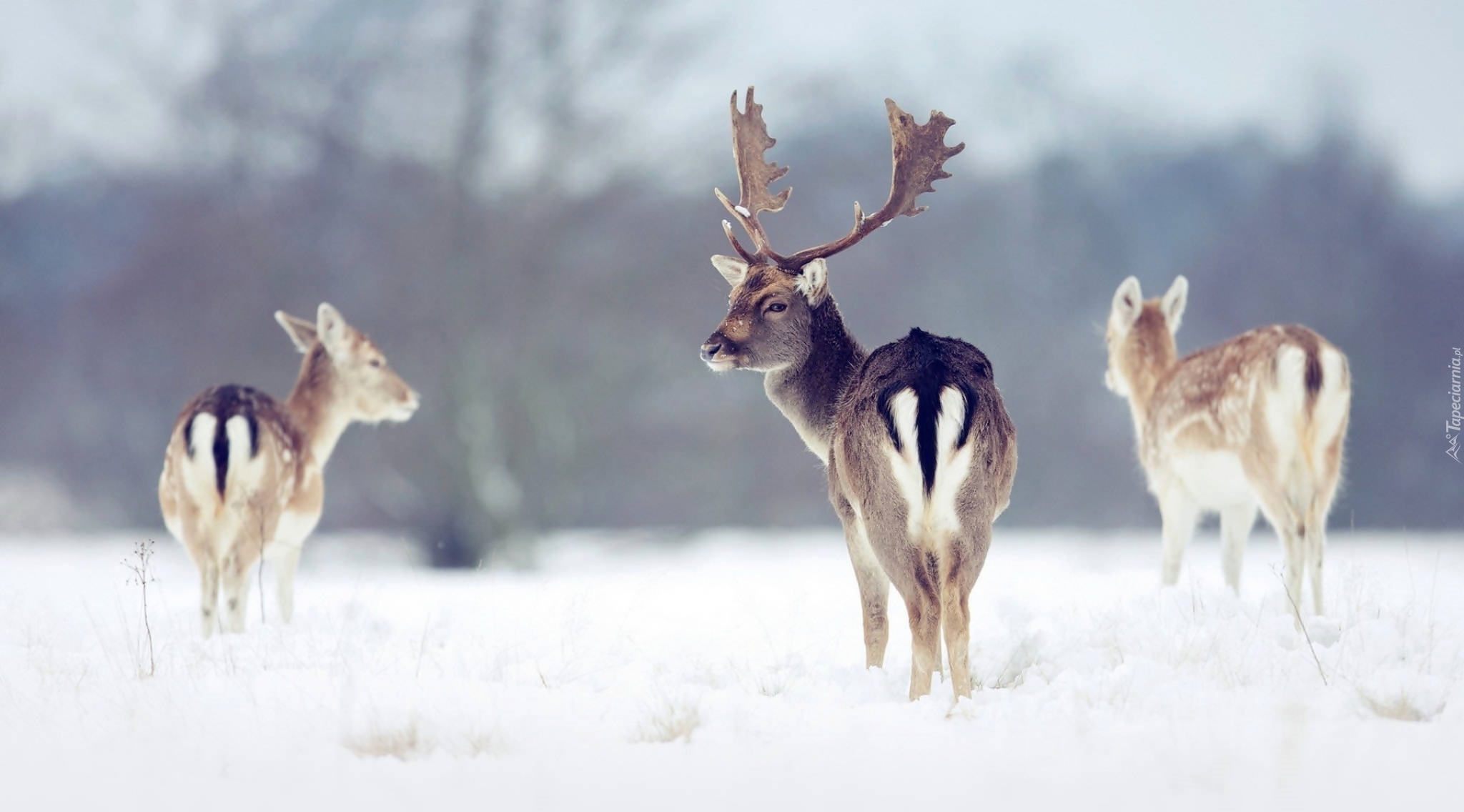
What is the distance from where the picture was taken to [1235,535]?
7.48 meters

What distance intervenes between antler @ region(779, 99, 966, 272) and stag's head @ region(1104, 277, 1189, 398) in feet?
10.2

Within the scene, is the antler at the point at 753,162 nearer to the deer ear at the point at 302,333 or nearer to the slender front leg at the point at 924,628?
the slender front leg at the point at 924,628

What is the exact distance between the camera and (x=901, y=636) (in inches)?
227

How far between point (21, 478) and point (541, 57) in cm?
838

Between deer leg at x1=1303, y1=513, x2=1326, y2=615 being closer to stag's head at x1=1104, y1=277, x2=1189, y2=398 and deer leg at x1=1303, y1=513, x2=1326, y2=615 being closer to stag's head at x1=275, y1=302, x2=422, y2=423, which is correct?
stag's head at x1=1104, y1=277, x2=1189, y2=398

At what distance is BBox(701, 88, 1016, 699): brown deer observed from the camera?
4086 mm

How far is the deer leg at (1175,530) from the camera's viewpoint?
7387 mm

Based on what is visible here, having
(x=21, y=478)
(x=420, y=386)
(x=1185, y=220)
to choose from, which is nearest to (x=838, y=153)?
(x=420, y=386)

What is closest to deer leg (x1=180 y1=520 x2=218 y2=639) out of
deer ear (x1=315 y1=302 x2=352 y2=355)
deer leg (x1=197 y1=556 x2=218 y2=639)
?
deer leg (x1=197 y1=556 x2=218 y2=639)

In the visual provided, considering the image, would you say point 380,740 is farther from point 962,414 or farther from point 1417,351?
point 1417,351

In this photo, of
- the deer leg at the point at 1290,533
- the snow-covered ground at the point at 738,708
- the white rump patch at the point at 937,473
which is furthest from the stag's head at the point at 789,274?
the deer leg at the point at 1290,533

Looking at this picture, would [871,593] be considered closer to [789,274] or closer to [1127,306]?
[789,274]

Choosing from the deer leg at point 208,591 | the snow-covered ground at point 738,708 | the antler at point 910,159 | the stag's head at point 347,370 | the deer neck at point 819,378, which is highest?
the antler at point 910,159

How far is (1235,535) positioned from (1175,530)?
373 millimetres
